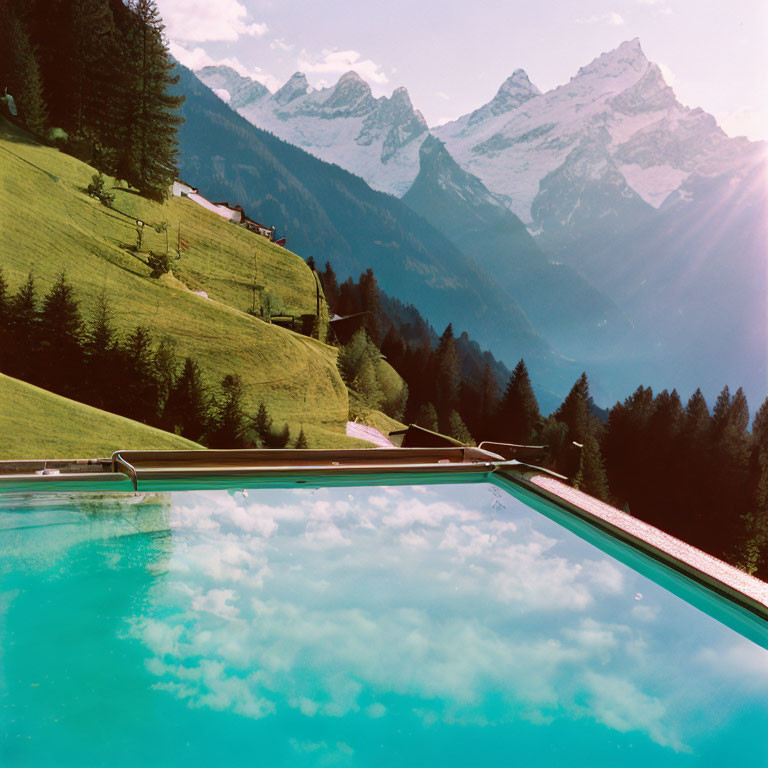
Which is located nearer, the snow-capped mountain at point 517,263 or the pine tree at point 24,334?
the pine tree at point 24,334

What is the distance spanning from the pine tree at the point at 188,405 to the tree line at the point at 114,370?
16 millimetres

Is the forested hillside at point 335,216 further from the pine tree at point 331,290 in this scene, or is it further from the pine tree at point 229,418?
the pine tree at point 229,418

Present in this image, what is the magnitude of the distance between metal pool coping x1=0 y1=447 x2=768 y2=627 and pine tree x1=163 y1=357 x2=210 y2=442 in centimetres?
673

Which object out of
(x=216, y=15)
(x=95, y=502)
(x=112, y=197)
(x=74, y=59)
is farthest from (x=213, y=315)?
(x=95, y=502)

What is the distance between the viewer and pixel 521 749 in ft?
6.97

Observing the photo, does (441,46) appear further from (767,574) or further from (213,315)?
(767,574)

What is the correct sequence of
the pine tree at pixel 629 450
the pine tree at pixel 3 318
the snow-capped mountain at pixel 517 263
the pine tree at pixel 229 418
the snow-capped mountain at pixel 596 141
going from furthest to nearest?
the snow-capped mountain at pixel 596 141 < the snow-capped mountain at pixel 517 263 < the pine tree at pixel 629 450 < the pine tree at pixel 229 418 < the pine tree at pixel 3 318

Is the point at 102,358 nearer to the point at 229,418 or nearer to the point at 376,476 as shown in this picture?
the point at 229,418

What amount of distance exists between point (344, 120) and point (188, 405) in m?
40.4

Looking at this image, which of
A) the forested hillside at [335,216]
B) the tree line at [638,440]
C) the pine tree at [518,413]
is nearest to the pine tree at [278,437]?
the tree line at [638,440]

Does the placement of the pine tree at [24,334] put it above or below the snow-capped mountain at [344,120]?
below

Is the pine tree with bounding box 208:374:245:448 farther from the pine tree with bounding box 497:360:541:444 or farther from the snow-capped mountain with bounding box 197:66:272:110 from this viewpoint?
the snow-capped mountain with bounding box 197:66:272:110

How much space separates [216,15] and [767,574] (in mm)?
26418

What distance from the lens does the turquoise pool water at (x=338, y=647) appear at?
209 cm
